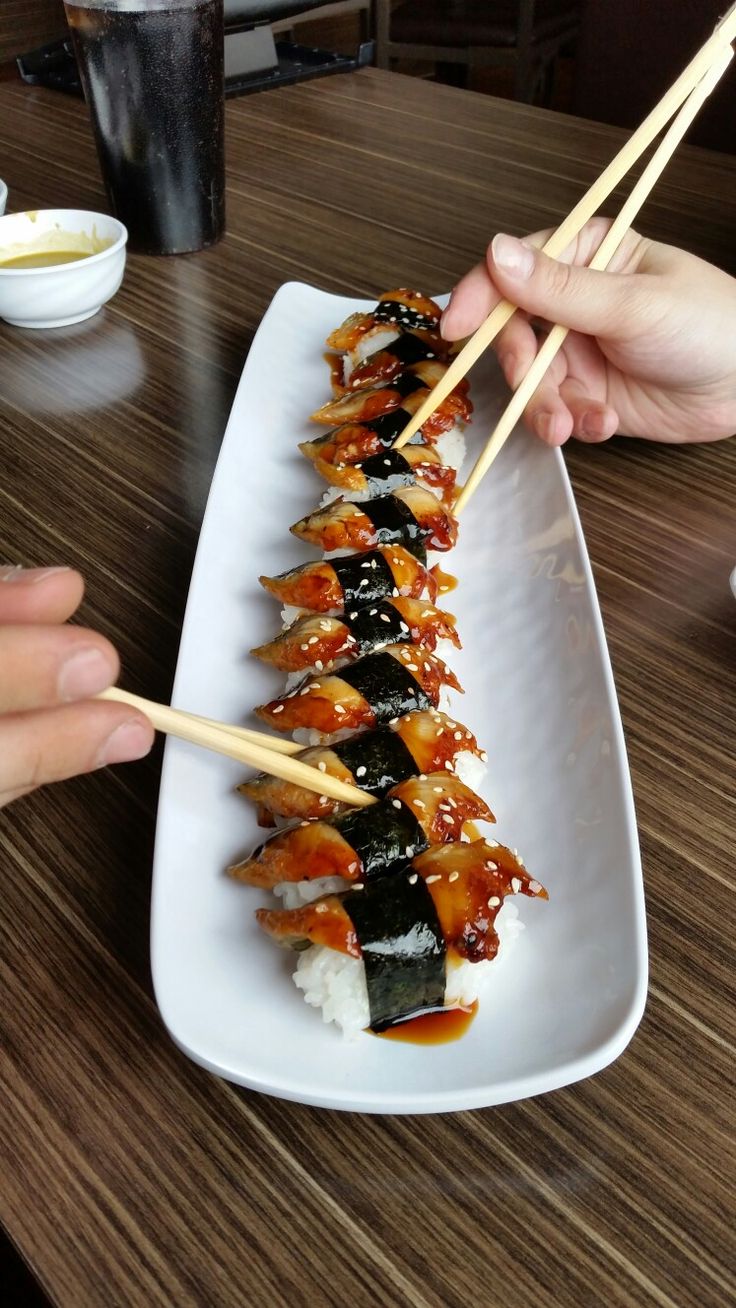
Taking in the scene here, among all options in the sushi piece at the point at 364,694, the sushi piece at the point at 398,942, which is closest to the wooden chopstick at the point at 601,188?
the sushi piece at the point at 364,694

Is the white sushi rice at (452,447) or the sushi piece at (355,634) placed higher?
the white sushi rice at (452,447)

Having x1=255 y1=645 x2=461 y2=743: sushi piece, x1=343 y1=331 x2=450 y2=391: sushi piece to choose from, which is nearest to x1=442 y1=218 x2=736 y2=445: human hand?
x1=343 y1=331 x2=450 y2=391: sushi piece

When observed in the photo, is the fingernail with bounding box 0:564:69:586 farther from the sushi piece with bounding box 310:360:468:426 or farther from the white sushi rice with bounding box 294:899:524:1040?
the sushi piece with bounding box 310:360:468:426

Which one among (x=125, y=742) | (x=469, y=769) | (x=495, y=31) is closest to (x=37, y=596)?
(x=125, y=742)

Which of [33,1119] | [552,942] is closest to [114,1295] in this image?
[33,1119]

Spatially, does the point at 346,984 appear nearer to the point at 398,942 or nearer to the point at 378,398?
the point at 398,942

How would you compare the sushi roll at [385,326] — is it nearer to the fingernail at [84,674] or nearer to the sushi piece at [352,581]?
the sushi piece at [352,581]
